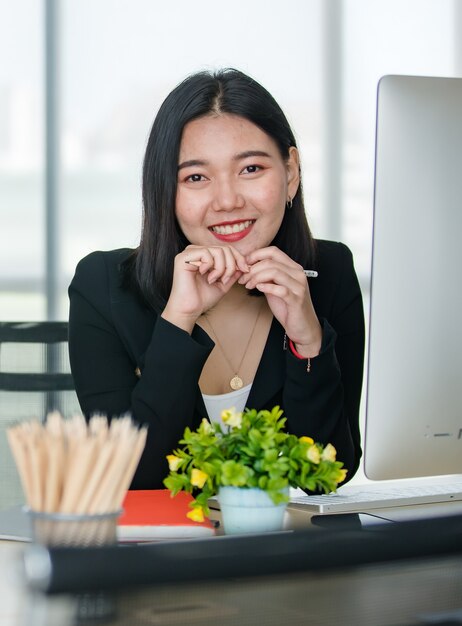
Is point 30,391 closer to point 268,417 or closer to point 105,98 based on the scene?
point 268,417

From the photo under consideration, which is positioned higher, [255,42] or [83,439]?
[255,42]

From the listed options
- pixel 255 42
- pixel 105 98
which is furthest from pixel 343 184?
pixel 105 98

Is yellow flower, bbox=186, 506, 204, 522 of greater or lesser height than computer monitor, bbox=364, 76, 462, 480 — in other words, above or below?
below

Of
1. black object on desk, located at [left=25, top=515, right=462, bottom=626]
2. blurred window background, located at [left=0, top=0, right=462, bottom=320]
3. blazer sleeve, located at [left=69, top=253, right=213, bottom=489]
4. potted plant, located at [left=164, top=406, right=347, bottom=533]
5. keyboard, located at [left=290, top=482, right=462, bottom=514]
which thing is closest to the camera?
black object on desk, located at [left=25, top=515, right=462, bottom=626]

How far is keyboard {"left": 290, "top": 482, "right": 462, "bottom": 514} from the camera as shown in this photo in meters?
1.45

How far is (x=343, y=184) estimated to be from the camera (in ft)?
17.2

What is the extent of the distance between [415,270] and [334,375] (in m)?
0.45

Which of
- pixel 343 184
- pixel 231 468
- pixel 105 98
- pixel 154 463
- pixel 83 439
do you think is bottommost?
pixel 154 463

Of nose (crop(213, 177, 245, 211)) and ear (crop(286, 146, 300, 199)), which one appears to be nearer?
nose (crop(213, 177, 245, 211))

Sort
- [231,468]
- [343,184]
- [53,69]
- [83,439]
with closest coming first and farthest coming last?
[83,439]
[231,468]
[53,69]
[343,184]

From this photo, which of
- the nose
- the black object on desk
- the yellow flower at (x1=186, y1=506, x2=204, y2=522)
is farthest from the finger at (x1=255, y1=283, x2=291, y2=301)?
the black object on desk

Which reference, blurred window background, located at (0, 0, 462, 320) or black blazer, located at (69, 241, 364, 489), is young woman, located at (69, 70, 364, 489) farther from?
blurred window background, located at (0, 0, 462, 320)

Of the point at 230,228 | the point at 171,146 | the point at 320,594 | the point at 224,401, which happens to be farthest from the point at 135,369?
the point at 320,594

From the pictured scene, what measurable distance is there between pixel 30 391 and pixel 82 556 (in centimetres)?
146
